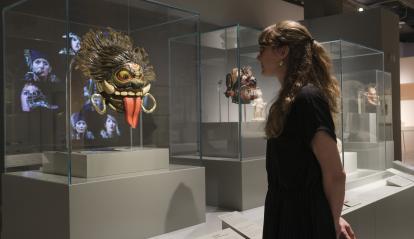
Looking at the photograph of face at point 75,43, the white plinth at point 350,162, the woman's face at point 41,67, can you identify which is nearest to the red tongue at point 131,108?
the photograph of face at point 75,43

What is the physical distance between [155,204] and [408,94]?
8.90 meters

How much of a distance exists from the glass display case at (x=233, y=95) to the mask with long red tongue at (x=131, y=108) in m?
1.09

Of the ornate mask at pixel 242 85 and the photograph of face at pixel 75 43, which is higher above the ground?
the photograph of face at pixel 75 43

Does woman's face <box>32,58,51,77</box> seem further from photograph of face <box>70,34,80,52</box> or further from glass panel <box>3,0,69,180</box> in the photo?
photograph of face <box>70,34,80,52</box>

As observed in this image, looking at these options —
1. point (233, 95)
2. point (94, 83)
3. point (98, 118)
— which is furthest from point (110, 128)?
point (233, 95)

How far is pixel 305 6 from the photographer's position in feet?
22.2

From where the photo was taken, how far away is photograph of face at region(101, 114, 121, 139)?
3713 millimetres

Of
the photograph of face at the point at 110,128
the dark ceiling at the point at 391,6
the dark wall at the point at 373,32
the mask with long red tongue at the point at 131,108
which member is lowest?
the photograph of face at the point at 110,128

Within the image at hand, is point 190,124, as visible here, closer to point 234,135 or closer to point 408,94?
point 234,135

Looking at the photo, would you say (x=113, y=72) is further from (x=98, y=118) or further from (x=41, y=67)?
(x=98, y=118)

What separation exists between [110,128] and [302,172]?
263cm

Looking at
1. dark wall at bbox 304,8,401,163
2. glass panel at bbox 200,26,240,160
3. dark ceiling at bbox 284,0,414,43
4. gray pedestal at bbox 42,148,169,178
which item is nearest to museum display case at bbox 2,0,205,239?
gray pedestal at bbox 42,148,169,178

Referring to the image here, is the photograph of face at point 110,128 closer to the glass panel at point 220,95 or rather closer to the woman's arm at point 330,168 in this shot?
the glass panel at point 220,95

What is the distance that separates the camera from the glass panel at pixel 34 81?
128 inches
